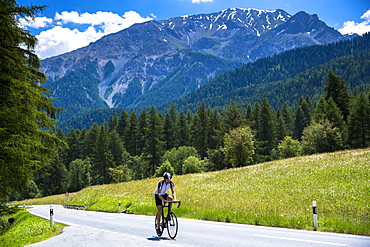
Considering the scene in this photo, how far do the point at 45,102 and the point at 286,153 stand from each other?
A: 55798 millimetres

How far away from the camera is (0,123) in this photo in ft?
40.3

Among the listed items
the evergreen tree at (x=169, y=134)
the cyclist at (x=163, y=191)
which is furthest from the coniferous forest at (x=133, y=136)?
the cyclist at (x=163, y=191)

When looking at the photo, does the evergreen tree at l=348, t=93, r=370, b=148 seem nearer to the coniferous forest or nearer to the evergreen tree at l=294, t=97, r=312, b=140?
the coniferous forest

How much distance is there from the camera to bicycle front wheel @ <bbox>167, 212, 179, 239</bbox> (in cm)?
1127

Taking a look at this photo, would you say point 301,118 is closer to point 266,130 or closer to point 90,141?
point 266,130

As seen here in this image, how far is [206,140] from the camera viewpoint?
79.3 metres

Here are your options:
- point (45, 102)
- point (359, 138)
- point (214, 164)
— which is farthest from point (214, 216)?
point (359, 138)

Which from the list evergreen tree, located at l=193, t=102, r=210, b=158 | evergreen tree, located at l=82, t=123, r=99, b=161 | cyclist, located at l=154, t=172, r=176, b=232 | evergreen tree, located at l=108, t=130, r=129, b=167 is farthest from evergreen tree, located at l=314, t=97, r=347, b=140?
evergreen tree, located at l=82, t=123, r=99, b=161

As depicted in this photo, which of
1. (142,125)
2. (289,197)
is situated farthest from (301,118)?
(289,197)

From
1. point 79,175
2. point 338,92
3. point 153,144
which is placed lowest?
point 79,175

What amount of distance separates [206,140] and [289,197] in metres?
57.1

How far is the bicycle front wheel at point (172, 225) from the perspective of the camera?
11.3 metres

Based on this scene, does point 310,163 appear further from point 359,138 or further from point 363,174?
point 359,138

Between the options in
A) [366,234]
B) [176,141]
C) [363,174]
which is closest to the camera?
[366,234]
